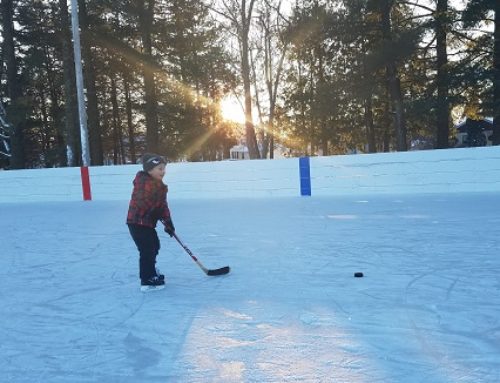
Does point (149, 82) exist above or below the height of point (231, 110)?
above

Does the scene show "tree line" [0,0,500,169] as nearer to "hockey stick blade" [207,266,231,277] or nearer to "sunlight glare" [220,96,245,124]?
"sunlight glare" [220,96,245,124]

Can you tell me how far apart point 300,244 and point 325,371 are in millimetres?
3144

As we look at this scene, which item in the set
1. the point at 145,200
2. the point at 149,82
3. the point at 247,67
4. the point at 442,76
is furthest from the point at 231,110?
the point at 145,200

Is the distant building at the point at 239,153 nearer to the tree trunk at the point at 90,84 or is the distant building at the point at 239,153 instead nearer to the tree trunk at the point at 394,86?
the tree trunk at the point at 90,84

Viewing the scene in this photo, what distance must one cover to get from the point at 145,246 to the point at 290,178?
742cm

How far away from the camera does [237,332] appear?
9.24ft

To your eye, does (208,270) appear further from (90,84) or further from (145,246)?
(90,84)

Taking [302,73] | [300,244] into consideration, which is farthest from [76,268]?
[302,73]

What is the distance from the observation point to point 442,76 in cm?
1670

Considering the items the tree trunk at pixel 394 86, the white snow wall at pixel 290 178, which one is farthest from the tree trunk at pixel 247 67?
the white snow wall at pixel 290 178

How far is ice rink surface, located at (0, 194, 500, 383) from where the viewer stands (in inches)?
92.4

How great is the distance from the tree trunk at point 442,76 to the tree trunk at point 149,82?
11.5m

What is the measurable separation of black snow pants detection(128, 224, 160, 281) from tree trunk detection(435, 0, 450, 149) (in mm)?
14815

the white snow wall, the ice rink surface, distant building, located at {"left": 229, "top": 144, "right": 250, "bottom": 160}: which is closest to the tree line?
the white snow wall
